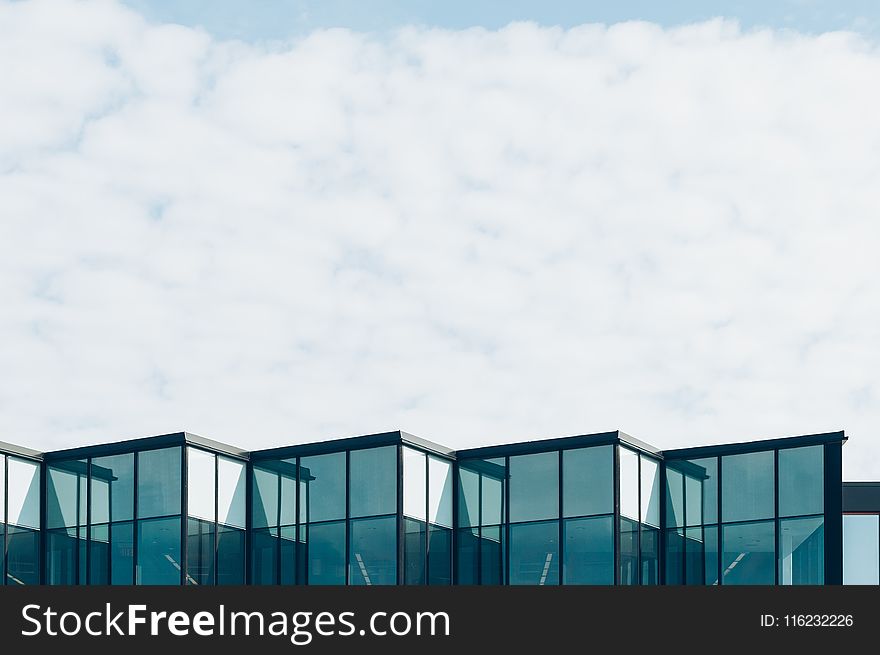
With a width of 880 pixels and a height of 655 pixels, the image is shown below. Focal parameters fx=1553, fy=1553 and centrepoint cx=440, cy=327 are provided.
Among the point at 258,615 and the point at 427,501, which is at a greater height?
the point at 427,501

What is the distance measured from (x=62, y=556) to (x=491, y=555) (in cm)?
1000

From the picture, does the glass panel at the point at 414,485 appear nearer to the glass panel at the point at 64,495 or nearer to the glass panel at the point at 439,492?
the glass panel at the point at 439,492

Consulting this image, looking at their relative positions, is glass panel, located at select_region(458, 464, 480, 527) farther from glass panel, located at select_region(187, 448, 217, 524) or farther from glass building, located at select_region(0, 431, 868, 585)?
glass panel, located at select_region(187, 448, 217, 524)

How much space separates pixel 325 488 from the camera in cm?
3609

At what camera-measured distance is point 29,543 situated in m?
36.3

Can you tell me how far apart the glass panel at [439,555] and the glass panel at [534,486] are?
1.64 metres

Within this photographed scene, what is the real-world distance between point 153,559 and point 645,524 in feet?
37.1

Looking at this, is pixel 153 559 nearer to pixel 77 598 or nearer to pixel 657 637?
pixel 77 598

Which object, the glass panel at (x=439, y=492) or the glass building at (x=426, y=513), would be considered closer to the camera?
the glass building at (x=426, y=513)

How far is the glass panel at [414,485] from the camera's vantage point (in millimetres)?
35344

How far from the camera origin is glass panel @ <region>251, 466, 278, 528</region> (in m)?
36.6

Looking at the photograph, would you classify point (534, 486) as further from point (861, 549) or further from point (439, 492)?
point (861, 549)

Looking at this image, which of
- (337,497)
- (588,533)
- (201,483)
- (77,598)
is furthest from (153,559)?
(77,598)

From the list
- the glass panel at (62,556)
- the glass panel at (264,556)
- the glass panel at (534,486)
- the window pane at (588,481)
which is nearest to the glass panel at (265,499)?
the glass panel at (264,556)
